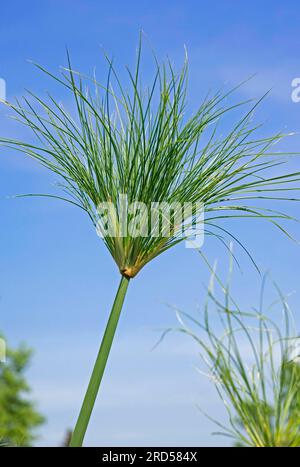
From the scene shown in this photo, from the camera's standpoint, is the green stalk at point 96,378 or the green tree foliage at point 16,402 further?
the green tree foliage at point 16,402

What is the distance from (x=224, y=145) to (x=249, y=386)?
1.12 meters

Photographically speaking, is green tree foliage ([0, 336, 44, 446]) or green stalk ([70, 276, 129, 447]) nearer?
green stalk ([70, 276, 129, 447])

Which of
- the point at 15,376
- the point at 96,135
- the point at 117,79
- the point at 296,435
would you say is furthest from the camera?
the point at 15,376

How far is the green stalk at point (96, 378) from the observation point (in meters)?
1.95

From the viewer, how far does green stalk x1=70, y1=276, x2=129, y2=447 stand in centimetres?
195

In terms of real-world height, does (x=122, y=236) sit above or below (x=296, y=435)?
above

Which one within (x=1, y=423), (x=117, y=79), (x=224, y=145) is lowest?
(x=1, y=423)

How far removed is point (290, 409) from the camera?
1673 mm

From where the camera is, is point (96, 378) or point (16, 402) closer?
point (96, 378)

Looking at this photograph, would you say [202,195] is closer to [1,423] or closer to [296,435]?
[296,435]

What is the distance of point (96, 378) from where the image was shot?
1993 millimetres

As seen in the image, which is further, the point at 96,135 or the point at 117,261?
the point at 96,135

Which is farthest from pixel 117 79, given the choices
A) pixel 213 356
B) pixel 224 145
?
pixel 213 356
